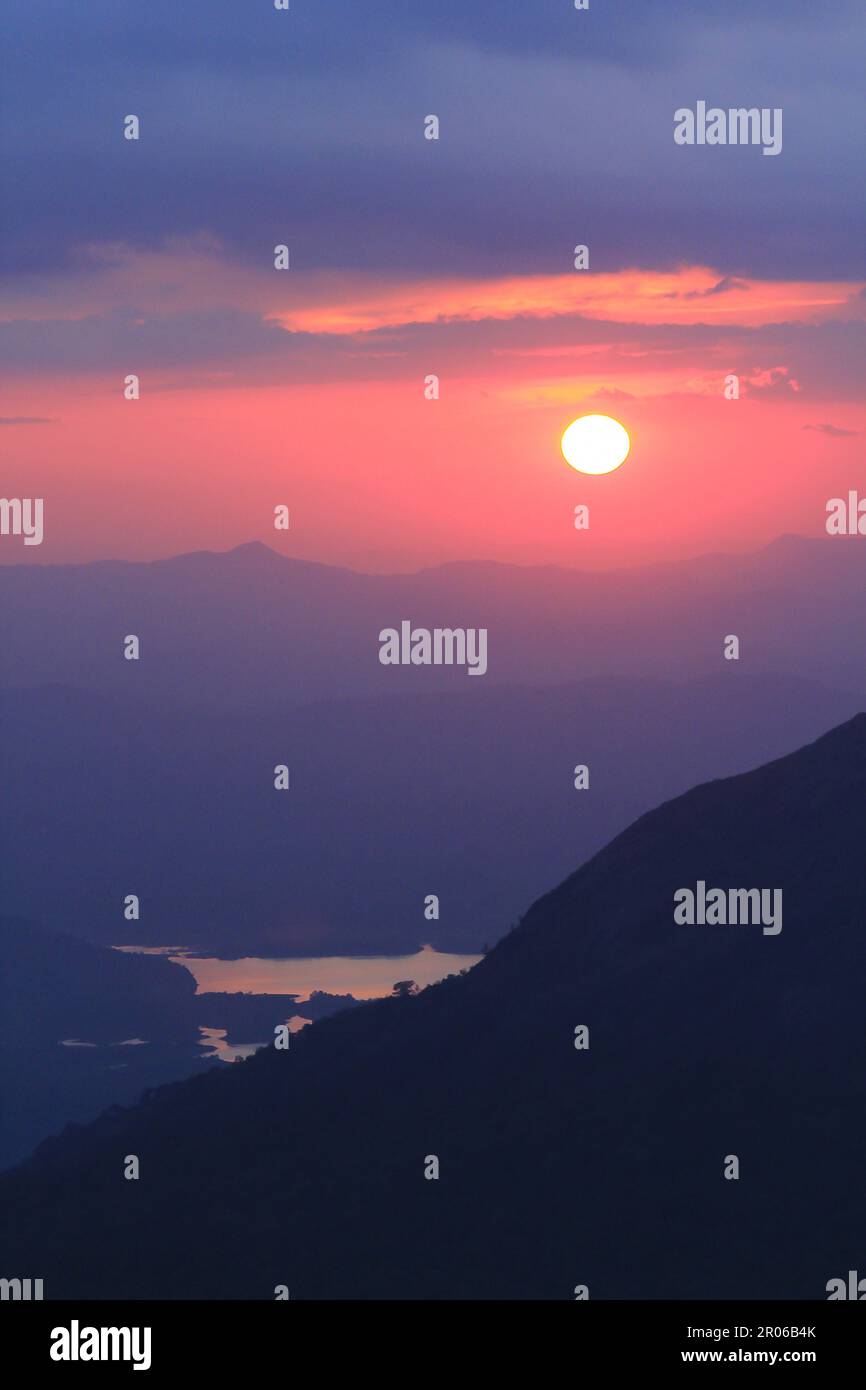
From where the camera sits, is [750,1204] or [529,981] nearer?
[750,1204]

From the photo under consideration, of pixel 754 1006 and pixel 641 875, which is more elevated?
pixel 641 875

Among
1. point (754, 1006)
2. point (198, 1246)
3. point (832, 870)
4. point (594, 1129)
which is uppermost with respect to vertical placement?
point (832, 870)
